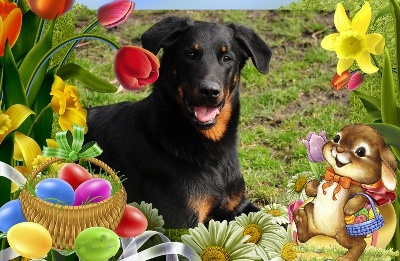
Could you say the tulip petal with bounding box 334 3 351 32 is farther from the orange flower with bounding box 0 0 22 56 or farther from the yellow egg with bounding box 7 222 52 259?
the yellow egg with bounding box 7 222 52 259

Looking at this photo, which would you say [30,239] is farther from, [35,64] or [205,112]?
[205,112]

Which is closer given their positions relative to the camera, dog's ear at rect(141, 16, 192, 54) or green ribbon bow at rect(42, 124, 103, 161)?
green ribbon bow at rect(42, 124, 103, 161)

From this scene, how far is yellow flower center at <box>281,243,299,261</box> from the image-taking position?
1641mm

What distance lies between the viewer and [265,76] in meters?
2.07

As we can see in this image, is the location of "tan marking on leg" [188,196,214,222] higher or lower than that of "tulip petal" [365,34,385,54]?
lower

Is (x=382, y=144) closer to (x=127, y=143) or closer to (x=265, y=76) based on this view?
(x=265, y=76)

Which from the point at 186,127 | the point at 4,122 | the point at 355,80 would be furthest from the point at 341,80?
the point at 4,122

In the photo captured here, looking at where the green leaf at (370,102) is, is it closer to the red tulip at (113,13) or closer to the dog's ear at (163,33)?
the dog's ear at (163,33)

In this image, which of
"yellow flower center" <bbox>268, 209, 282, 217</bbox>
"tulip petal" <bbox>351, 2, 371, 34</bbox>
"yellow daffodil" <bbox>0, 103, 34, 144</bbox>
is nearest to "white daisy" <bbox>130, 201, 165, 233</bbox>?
"yellow flower center" <bbox>268, 209, 282, 217</bbox>

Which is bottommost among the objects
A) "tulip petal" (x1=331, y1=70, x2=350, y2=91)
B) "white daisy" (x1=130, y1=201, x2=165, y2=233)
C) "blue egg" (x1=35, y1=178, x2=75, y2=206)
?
"white daisy" (x1=130, y1=201, x2=165, y2=233)

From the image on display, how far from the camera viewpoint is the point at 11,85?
5.09 ft

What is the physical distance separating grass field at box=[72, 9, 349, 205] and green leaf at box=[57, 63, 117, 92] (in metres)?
0.29

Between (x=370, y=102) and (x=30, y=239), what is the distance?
42.1 inches

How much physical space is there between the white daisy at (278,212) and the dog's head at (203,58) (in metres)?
0.32
